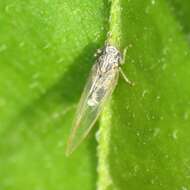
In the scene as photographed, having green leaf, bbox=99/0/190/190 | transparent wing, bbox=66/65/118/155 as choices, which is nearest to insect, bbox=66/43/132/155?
transparent wing, bbox=66/65/118/155

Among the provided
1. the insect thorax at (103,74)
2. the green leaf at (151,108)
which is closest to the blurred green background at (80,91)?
the green leaf at (151,108)

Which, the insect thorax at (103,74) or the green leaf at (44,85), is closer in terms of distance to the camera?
the green leaf at (44,85)

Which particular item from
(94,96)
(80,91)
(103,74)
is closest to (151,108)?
(80,91)

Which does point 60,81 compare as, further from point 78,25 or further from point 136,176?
point 136,176

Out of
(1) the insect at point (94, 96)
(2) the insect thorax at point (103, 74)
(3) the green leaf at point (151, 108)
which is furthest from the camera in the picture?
(2) the insect thorax at point (103, 74)

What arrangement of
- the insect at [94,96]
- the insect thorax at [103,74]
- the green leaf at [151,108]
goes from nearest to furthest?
the green leaf at [151,108]
the insect at [94,96]
the insect thorax at [103,74]

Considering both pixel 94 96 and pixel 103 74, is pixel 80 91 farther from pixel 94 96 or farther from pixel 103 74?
pixel 103 74

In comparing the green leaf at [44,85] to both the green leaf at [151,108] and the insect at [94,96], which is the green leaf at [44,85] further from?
the green leaf at [151,108]
